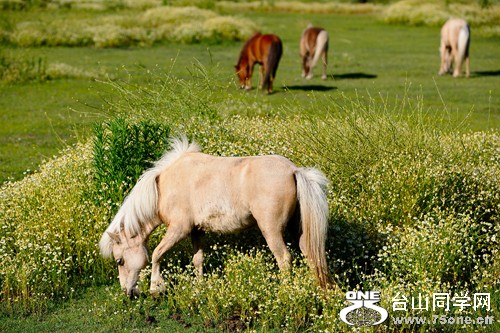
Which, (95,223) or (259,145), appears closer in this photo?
(95,223)

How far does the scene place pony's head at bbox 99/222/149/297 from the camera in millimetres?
7039

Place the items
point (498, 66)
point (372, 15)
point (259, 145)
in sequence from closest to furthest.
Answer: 1. point (259, 145)
2. point (498, 66)
3. point (372, 15)

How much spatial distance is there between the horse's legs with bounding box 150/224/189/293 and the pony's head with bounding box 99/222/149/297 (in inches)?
5.7

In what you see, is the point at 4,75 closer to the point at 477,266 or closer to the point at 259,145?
the point at 259,145

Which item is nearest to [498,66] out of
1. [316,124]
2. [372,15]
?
[316,124]

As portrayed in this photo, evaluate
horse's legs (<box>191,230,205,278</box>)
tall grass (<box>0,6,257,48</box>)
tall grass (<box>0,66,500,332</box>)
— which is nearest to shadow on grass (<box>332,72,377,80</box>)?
tall grass (<box>0,6,257,48</box>)

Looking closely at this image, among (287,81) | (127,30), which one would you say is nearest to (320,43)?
(287,81)

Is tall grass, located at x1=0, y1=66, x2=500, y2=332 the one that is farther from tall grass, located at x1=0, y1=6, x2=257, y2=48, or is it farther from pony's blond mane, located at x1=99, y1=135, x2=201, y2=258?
tall grass, located at x1=0, y1=6, x2=257, y2=48

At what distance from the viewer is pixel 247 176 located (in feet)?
22.1

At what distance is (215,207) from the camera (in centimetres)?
686

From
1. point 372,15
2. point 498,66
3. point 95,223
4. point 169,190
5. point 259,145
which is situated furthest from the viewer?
point 372,15

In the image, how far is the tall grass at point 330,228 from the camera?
22.0 ft

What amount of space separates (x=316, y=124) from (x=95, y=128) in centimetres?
282

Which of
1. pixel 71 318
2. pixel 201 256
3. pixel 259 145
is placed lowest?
pixel 71 318
